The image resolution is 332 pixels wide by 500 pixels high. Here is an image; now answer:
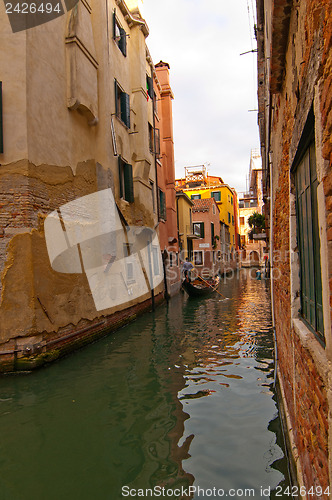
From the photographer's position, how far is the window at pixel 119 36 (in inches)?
404

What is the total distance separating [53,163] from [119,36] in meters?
5.74

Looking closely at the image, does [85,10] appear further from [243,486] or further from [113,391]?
[243,486]

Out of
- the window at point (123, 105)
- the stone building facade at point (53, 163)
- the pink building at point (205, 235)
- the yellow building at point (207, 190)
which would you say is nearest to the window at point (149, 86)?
the stone building facade at point (53, 163)

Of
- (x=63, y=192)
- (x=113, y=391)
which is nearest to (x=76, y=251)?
(x=63, y=192)

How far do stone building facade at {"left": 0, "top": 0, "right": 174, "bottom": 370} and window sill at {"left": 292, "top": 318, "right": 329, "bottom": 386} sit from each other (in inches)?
176

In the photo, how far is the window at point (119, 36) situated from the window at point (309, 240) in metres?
9.44

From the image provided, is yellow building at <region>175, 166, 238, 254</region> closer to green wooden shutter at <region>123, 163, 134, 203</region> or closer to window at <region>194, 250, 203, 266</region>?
window at <region>194, 250, 203, 266</region>

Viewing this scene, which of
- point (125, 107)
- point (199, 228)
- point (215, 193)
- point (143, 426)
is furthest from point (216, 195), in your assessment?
point (143, 426)

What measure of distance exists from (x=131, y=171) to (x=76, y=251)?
13.7ft

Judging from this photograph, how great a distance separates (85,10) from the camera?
8.03 meters

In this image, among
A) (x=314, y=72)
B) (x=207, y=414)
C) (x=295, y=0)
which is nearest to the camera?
(x=314, y=72)

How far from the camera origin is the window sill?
5.40ft

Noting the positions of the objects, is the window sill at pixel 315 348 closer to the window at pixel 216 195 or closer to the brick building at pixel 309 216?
the brick building at pixel 309 216

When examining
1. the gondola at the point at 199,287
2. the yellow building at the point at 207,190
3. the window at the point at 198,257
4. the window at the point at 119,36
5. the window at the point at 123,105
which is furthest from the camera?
the yellow building at the point at 207,190
